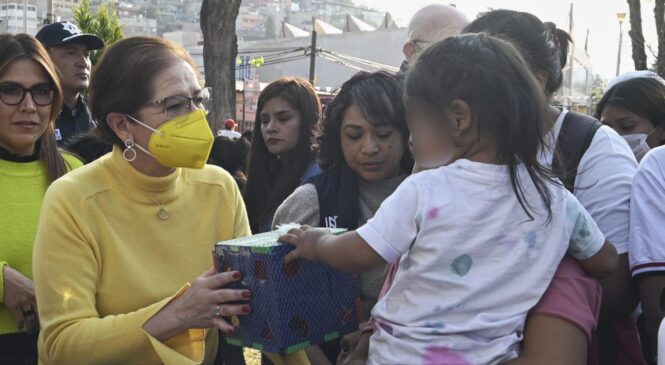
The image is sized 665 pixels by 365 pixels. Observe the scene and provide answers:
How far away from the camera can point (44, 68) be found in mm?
3422

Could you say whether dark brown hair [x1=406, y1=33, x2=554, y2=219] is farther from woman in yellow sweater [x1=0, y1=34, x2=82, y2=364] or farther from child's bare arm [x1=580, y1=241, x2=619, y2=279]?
woman in yellow sweater [x1=0, y1=34, x2=82, y2=364]

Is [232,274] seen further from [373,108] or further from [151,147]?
[373,108]

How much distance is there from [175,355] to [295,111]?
2477 millimetres

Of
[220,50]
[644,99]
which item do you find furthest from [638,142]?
[220,50]

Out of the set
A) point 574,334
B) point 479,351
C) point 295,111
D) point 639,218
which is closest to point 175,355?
point 479,351

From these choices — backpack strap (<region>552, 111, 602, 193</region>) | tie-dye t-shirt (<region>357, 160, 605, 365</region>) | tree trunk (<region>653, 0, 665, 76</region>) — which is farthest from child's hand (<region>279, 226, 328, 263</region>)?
tree trunk (<region>653, 0, 665, 76</region>)

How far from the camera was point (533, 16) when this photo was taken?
270 centimetres

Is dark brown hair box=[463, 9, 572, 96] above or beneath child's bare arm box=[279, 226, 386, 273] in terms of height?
above

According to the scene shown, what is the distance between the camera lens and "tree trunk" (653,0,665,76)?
36.3 feet

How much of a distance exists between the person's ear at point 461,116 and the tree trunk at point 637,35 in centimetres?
1172

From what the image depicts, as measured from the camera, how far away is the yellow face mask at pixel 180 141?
106 inches

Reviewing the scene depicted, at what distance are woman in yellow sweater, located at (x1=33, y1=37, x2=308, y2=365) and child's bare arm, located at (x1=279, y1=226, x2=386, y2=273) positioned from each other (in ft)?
0.76

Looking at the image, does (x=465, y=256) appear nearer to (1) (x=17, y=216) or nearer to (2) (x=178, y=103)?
(2) (x=178, y=103)

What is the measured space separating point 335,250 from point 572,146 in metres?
0.97
